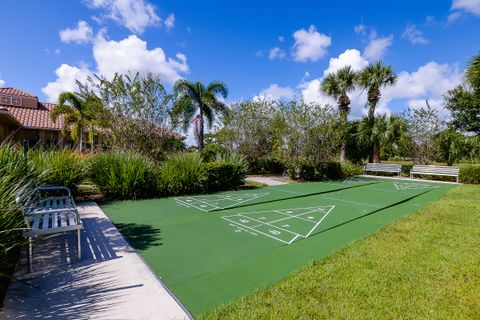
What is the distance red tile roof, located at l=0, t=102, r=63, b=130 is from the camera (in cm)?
1836

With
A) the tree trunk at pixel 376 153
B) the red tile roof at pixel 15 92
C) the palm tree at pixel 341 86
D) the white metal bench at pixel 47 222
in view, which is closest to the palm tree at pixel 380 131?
the tree trunk at pixel 376 153

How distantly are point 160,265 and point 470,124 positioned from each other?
1831 cm

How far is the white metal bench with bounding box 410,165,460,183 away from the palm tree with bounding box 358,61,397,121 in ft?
15.3

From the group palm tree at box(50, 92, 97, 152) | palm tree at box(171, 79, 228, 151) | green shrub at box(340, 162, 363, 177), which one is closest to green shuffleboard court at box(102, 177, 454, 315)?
green shrub at box(340, 162, 363, 177)

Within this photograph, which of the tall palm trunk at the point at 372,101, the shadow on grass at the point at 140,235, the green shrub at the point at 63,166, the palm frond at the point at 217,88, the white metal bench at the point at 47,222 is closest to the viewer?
the white metal bench at the point at 47,222

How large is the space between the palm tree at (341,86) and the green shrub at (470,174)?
655 centimetres

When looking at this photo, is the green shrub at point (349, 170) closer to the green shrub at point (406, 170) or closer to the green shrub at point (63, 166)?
the green shrub at point (406, 170)

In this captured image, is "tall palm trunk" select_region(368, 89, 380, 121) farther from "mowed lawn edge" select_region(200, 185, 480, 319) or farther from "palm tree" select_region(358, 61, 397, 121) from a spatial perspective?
"mowed lawn edge" select_region(200, 185, 480, 319)

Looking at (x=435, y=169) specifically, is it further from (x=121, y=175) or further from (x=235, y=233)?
(x=121, y=175)

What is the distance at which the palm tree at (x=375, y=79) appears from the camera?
→ 17.5 metres

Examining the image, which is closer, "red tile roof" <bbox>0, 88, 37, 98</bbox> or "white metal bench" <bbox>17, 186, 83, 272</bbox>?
"white metal bench" <bbox>17, 186, 83, 272</bbox>

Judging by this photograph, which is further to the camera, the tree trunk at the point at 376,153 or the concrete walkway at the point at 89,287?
the tree trunk at the point at 376,153

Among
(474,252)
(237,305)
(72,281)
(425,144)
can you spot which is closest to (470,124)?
(425,144)

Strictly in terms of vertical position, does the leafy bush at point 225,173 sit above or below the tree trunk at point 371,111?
below
